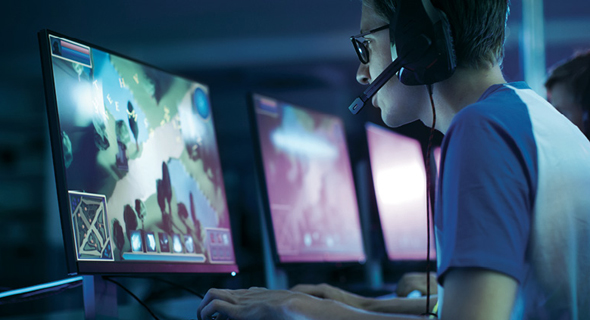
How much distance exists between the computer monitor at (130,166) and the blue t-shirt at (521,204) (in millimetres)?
556

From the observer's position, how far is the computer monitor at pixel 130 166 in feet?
2.90

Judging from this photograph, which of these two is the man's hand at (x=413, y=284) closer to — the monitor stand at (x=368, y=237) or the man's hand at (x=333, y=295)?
the man's hand at (x=333, y=295)

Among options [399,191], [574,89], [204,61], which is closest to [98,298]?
[399,191]

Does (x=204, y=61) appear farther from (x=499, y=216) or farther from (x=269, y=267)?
(x=499, y=216)

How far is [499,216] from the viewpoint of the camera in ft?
2.00

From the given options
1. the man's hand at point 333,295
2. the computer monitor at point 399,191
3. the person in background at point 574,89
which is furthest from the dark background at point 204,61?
the man's hand at point 333,295

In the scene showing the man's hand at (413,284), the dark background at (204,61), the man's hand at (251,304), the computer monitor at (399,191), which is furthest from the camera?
the dark background at (204,61)

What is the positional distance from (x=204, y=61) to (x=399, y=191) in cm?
325

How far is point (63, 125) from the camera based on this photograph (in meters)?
0.89

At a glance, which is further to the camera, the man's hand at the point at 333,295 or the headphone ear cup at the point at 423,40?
the man's hand at the point at 333,295

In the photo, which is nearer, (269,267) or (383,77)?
(383,77)

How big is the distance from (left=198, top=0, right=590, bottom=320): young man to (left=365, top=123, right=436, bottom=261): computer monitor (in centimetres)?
124

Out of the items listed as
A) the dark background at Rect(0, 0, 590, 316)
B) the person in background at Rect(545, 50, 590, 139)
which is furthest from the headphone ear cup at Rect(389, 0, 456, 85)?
the dark background at Rect(0, 0, 590, 316)

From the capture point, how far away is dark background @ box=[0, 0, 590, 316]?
341 cm
